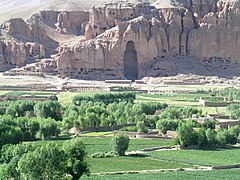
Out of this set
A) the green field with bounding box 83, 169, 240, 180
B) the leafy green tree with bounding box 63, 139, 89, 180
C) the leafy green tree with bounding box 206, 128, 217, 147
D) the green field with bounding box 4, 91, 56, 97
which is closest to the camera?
the leafy green tree with bounding box 63, 139, 89, 180

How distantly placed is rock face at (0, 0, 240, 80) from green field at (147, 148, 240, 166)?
6913 cm

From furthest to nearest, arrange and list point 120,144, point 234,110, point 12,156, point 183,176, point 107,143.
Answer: point 234,110 → point 107,143 → point 120,144 → point 12,156 → point 183,176

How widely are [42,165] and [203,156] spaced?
19.3 metres

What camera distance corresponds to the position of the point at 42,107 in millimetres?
83688

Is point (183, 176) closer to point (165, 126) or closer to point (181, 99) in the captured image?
point (165, 126)

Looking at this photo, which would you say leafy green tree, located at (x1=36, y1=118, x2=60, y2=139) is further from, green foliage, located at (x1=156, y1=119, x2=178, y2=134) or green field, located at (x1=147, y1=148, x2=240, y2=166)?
green field, located at (x1=147, y1=148, x2=240, y2=166)

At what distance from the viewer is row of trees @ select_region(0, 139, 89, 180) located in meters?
40.4

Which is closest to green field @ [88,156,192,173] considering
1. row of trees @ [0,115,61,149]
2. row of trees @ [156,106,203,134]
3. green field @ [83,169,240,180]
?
green field @ [83,169,240,180]

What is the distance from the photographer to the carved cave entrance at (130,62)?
13438 cm

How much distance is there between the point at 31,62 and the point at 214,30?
33851mm

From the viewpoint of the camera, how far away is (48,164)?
133ft

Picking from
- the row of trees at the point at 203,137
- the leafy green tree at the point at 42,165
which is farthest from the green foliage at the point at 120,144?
the leafy green tree at the point at 42,165

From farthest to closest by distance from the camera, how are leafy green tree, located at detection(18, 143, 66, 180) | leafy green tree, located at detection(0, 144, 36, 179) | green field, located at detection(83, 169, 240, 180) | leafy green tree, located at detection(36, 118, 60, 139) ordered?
leafy green tree, located at detection(36, 118, 60, 139)
green field, located at detection(83, 169, 240, 180)
leafy green tree, located at detection(0, 144, 36, 179)
leafy green tree, located at detection(18, 143, 66, 180)

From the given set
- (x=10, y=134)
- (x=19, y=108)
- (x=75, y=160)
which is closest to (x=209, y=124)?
(x=10, y=134)
